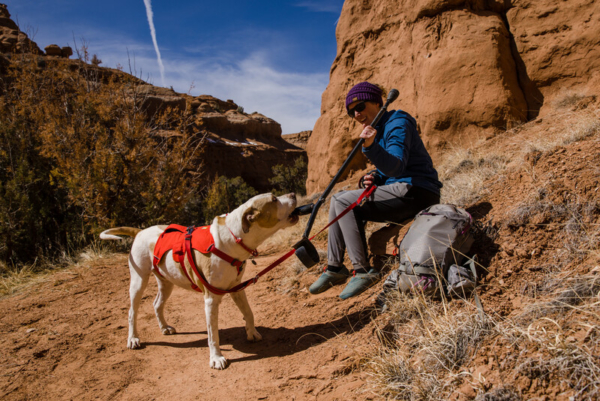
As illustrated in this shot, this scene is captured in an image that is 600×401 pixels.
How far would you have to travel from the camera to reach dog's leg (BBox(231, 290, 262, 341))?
10.3ft

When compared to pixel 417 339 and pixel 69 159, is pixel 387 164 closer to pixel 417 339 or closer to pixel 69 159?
pixel 417 339

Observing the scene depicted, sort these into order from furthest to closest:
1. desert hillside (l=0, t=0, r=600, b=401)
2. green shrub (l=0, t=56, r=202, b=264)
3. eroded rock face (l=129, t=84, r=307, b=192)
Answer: eroded rock face (l=129, t=84, r=307, b=192), green shrub (l=0, t=56, r=202, b=264), desert hillside (l=0, t=0, r=600, b=401)

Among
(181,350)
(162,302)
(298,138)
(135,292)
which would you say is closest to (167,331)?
(162,302)

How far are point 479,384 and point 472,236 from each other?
1.53 meters

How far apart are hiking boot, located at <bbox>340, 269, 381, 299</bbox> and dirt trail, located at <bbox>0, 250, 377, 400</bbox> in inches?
3.3

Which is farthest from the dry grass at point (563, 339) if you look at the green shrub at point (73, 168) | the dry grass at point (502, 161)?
the green shrub at point (73, 168)

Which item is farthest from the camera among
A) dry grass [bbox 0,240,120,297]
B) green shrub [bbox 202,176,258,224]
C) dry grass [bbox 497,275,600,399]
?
green shrub [bbox 202,176,258,224]

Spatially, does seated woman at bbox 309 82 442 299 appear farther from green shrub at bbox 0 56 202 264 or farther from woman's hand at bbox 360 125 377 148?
green shrub at bbox 0 56 202 264

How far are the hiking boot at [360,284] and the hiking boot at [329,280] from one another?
0.23 m

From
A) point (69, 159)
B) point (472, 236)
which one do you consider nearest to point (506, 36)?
point (472, 236)

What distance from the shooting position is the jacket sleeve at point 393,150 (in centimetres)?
281

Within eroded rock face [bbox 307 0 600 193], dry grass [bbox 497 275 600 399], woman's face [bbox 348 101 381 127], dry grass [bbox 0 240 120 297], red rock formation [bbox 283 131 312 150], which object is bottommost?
dry grass [bbox 0 240 120 297]

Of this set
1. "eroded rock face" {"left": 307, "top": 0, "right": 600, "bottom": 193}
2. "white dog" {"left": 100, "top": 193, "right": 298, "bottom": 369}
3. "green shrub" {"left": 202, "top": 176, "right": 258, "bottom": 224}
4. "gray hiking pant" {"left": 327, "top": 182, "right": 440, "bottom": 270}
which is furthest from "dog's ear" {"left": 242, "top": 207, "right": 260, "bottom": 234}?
"green shrub" {"left": 202, "top": 176, "right": 258, "bottom": 224}

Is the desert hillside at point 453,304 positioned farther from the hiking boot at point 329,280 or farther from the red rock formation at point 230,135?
the red rock formation at point 230,135
